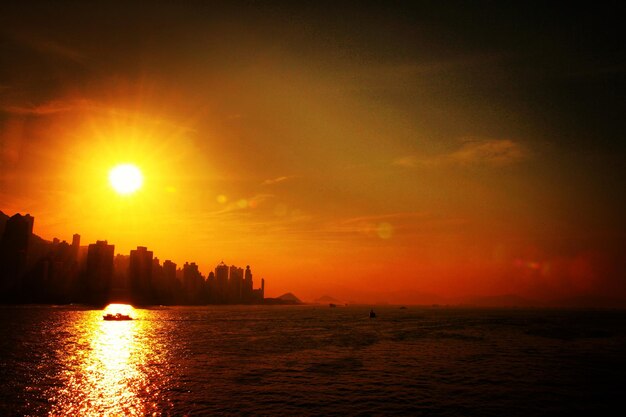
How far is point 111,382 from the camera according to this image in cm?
5012

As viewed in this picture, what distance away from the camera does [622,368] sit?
6384 centimetres

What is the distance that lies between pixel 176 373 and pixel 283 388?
1832 cm

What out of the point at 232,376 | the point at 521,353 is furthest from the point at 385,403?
the point at 521,353

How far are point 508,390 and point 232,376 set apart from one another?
117ft

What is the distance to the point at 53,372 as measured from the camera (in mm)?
55562

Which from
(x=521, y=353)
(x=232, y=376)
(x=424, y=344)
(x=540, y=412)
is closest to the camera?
(x=540, y=412)

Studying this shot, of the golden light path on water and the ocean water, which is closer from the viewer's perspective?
the golden light path on water

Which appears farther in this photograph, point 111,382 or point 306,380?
point 306,380

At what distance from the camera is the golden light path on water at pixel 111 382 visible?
3831 cm

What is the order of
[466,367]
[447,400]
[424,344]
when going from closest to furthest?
[447,400] < [466,367] < [424,344]

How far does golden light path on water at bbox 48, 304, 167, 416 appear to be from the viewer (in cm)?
3831

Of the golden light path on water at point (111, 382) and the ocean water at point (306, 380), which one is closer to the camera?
the golden light path on water at point (111, 382)

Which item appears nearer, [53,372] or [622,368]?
[53,372]

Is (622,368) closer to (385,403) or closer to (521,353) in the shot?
(521,353)
